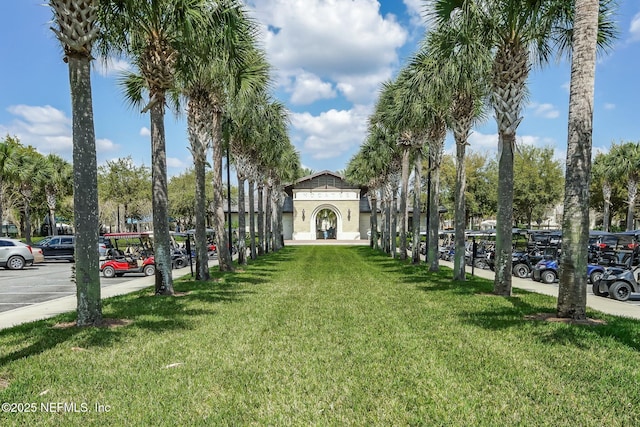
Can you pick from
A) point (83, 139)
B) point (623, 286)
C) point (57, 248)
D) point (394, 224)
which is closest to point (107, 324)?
point (83, 139)

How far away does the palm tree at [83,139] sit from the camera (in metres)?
7.08

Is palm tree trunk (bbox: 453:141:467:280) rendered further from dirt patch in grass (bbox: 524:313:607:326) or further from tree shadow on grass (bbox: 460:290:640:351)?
dirt patch in grass (bbox: 524:313:607:326)

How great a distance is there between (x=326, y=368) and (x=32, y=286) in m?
13.6

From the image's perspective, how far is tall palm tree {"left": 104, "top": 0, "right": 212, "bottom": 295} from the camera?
31.1 ft

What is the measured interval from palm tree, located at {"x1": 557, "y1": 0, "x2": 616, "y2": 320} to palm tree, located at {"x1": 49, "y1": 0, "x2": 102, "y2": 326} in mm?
8244

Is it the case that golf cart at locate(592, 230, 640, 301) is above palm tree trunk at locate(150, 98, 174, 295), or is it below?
below

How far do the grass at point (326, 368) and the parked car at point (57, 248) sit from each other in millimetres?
18999

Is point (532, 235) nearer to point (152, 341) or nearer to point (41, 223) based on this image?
point (152, 341)

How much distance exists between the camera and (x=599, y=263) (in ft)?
52.2

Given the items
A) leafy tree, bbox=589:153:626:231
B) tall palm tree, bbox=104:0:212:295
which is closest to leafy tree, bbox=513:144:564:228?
leafy tree, bbox=589:153:626:231

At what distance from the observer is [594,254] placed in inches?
689

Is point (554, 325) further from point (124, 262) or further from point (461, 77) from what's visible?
point (124, 262)

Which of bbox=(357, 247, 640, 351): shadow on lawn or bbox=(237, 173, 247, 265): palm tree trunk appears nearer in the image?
bbox=(357, 247, 640, 351): shadow on lawn

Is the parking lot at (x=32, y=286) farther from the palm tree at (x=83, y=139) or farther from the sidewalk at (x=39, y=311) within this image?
the palm tree at (x=83, y=139)
